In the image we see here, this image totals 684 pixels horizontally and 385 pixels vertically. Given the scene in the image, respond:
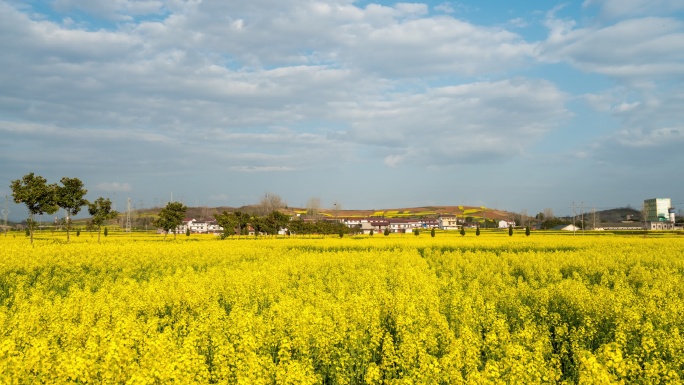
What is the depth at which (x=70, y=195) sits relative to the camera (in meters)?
62.6

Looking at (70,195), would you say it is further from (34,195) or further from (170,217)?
(170,217)

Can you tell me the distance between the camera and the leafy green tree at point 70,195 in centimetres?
6150

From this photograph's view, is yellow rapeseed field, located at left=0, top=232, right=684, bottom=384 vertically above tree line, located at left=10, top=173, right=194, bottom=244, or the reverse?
tree line, located at left=10, top=173, right=194, bottom=244

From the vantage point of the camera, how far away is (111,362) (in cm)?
848

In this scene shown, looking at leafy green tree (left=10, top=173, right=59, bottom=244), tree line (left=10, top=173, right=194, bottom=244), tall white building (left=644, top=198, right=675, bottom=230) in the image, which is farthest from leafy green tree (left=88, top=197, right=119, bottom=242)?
tall white building (left=644, top=198, right=675, bottom=230)

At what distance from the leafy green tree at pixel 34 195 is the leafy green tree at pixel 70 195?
1741mm

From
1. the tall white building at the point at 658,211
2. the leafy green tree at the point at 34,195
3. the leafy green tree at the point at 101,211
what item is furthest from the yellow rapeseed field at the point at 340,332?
the tall white building at the point at 658,211

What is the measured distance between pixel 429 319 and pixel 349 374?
3.97 metres

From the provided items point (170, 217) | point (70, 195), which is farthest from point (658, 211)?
point (70, 195)

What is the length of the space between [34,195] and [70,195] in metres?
6.15

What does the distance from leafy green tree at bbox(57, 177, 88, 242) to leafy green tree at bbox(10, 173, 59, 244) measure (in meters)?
1.74

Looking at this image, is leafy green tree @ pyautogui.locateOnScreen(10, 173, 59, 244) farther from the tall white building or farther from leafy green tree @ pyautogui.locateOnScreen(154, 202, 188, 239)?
the tall white building

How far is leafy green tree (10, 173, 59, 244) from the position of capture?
56219 mm

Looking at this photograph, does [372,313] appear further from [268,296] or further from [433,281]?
[433,281]
